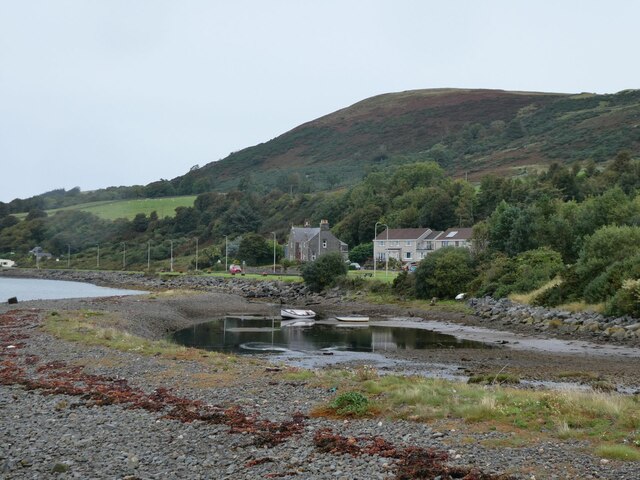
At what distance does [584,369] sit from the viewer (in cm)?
3406

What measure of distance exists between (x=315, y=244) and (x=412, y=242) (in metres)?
19.3

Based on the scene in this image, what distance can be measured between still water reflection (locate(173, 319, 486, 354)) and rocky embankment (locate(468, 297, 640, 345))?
23.8ft

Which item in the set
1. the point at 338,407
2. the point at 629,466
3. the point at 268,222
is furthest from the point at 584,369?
the point at 268,222

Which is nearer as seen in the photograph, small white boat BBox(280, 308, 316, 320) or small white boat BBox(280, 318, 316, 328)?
small white boat BBox(280, 318, 316, 328)

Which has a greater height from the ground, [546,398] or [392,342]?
[546,398]

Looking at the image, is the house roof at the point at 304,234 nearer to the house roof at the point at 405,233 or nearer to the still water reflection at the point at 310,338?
the house roof at the point at 405,233

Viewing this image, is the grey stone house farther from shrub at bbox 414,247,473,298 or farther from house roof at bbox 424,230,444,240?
shrub at bbox 414,247,473,298

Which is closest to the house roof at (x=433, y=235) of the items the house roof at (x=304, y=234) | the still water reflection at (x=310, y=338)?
the house roof at (x=304, y=234)

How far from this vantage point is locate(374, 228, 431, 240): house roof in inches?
4739

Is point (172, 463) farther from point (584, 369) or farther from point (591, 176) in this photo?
point (591, 176)

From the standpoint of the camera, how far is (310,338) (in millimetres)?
49438

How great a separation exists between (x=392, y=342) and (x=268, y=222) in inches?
5435

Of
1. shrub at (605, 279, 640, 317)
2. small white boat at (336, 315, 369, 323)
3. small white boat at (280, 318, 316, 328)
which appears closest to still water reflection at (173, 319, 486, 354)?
small white boat at (280, 318, 316, 328)

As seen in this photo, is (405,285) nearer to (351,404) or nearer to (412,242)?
(412,242)
